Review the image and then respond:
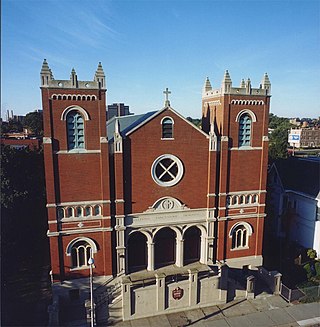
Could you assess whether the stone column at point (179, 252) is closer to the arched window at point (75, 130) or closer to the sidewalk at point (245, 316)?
the sidewalk at point (245, 316)

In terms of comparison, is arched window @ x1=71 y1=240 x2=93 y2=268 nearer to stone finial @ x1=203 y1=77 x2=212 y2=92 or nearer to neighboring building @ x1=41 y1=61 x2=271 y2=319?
neighboring building @ x1=41 y1=61 x2=271 y2=319

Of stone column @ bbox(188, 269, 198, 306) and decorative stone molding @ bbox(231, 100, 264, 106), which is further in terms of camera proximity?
decorative stone molding @ bbox(231, 100, 264, 106)

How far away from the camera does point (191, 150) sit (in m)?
21.8

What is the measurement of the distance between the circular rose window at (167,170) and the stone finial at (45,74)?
342 inches

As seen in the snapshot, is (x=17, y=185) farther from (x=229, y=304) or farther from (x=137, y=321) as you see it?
(x=229, y=304)

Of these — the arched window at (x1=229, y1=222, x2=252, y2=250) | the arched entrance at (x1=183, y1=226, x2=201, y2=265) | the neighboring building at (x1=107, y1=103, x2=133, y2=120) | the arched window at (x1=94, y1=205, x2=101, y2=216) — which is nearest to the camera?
the arched window at (x1=94, y1=205, x2=101, y2=216)

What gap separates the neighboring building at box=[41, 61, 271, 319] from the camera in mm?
19344

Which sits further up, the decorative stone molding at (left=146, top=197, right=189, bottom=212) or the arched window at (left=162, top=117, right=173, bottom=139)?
the arched window at (left=162, top=117, right=173, bottom=139)

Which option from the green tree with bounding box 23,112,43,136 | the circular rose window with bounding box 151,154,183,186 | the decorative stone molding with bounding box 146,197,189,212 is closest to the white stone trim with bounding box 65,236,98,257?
the decorative stone molding with bounding box 146,197,189,212

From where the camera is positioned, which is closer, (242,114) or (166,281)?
(166,281)

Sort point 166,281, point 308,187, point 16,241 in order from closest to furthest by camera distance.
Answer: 1. point 166,281
2. point 16,241
3. point 308,187

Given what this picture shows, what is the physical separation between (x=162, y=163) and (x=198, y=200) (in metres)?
4.01

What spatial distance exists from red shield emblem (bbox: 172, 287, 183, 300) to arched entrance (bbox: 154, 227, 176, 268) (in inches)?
129

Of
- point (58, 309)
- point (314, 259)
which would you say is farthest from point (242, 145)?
point (58, 309)
